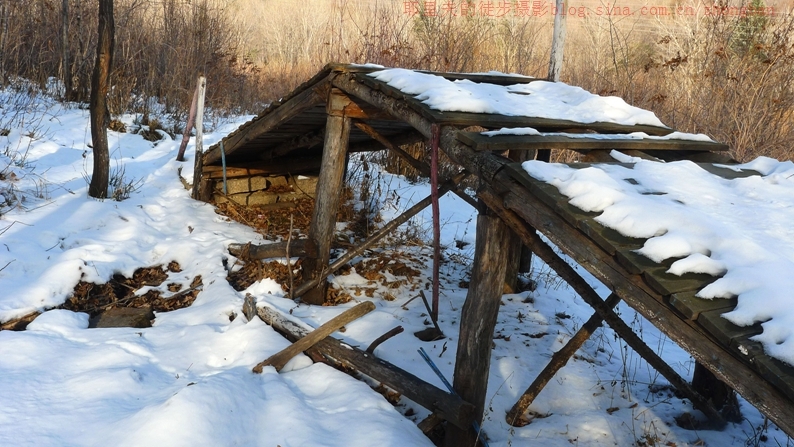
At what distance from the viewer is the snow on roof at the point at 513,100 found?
3730 mm

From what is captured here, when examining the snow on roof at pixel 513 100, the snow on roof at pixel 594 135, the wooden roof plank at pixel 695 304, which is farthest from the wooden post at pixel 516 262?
the wooden roof plank at pixel 695 304

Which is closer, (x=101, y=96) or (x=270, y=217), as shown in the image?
(x=101, y=96)

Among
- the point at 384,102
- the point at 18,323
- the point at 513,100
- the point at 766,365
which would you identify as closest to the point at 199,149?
the point at 18,323

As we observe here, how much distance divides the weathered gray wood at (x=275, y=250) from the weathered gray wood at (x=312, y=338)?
1282 millimetres

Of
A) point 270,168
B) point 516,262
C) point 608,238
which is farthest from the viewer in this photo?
point 270,168

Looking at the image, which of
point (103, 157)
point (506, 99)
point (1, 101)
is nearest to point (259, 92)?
point (1, 101)

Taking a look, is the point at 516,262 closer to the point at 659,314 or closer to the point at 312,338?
the point at 312,338

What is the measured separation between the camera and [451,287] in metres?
5.75

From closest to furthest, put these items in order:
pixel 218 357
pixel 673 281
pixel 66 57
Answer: pixel 673 281
pixel 218 357
pixel 66 57

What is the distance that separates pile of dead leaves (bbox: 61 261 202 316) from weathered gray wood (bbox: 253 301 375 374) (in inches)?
61.7

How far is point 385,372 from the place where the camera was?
354 centimetres

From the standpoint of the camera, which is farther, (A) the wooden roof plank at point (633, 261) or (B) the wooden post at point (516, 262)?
(B) the wooden post at point (516, 262)

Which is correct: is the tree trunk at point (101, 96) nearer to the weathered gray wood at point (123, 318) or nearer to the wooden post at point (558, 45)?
the weathered gray wood at point (123, 318)

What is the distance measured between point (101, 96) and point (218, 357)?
3.64m
